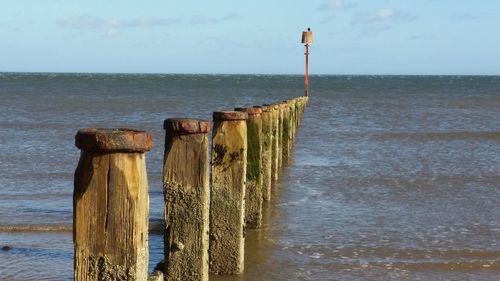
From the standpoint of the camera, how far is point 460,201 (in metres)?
10.2

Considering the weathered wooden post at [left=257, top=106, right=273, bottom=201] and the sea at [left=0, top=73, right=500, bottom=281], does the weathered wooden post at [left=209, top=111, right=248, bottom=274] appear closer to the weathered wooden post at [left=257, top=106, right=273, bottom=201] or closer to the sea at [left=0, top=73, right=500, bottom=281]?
the sea at [left=0, top=73, right=500, bottom=281]

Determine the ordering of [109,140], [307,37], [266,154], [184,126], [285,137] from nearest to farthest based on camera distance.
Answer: [109,140] → [184,126] → [266,154] → [285,137] → [307,37]

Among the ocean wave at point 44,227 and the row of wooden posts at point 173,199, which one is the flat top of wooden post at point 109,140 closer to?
the row of wooden posts at point 173,199

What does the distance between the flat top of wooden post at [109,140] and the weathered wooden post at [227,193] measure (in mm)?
2902

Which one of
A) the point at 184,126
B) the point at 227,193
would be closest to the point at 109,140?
the point at 184,126

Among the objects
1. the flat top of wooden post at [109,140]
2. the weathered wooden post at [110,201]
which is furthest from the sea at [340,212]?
the flat top of wooden post at [109,140]

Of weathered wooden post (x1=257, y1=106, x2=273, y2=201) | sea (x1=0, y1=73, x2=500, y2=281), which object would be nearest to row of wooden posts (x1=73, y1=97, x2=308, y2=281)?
Result: sea (x1=0, y1=73, x2=500, y2=281)

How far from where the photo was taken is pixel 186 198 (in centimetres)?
450

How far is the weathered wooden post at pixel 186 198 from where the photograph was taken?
14.4 feet

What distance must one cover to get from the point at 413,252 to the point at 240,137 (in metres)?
2.28

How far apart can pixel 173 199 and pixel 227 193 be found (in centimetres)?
146

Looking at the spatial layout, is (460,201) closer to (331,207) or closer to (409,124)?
(331,207)

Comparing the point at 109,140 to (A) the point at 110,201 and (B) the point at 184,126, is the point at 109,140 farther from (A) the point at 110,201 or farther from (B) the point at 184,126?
(B) the point at 184,126

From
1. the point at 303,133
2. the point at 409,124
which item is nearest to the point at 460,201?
the point at 303,133
